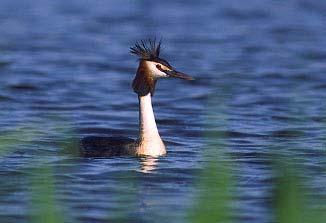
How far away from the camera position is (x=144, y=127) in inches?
527

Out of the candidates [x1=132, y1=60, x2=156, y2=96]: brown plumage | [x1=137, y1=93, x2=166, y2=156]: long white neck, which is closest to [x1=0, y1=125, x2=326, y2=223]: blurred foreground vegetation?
[x1=137, y1=93, x2=166, y2=156]: long white neck

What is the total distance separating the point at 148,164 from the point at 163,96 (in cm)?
680

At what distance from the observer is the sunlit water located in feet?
36.4

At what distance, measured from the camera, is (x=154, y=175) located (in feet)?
41.6

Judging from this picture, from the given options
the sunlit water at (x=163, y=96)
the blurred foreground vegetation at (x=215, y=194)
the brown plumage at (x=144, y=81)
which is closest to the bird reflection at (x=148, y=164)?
the sunlit water at (x=163, y=96)

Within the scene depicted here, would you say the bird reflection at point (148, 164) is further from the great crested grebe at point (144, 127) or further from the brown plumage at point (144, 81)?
the brown plumage at point (144, 81)

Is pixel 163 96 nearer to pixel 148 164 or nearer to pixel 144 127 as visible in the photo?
pixel 144 127

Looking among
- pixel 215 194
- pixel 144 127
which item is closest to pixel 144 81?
pixel 144 127

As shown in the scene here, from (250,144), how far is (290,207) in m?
8.05

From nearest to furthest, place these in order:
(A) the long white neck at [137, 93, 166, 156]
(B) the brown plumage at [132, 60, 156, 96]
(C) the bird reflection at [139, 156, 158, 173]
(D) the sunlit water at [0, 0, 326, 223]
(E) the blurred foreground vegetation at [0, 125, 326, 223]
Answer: (E) the blurred foreground vegetation at [0, 125, 326, 223], (D) the sunlit water at [0, 0, 326, 223], (C) the bird reflection at [139, 156, 158, 173], (A) the long white neck at [137, 93, 166, 156], (B) the brown plumage at [132, 60, 156, 96]

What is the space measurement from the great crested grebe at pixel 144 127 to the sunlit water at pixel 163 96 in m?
0.14

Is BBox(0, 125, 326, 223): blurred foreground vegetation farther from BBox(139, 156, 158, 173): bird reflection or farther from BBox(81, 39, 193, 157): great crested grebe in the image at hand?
BBox(81, 39, 193, 157): great crested grebe

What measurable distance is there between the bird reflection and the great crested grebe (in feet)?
0.18

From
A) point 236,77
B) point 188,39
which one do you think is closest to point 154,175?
point 236,77
